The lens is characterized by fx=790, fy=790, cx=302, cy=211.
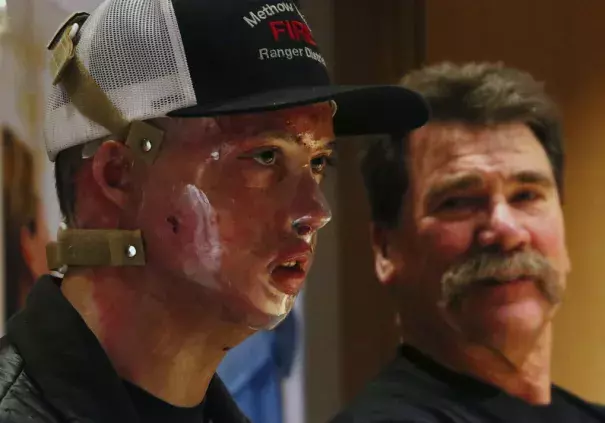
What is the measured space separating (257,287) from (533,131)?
0.53 metres

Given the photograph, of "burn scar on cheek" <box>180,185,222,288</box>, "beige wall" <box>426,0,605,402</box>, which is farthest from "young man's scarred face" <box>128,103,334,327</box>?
"beige wall" <box>426,0,605,402</box>

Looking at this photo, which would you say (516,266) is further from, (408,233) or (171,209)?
(171,209)

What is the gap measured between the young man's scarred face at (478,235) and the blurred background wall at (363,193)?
0.23 ft

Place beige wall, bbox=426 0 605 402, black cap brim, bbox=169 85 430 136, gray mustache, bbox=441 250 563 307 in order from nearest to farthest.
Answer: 1. black cap brim, bbox=169 85 430 136
2. gray mustache, bbox=441 250 563 307
3. beige wall, bbox=426 0 605 402

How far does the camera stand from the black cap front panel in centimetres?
67

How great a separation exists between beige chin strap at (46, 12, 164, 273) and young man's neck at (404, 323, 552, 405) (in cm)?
47

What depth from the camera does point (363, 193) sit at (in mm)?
1089

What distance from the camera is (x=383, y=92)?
2.56ft

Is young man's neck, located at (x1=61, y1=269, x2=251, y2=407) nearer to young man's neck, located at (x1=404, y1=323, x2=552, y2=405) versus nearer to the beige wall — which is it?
young man's neck, located at (x1=404, y1=323, x2=552, y2=405)

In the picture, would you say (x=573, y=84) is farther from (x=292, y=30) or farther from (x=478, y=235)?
(x=292, y=30)

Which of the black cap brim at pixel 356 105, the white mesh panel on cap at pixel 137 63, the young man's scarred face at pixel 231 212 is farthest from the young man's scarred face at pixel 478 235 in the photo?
the white mesh panel on cap at pixel 137 63

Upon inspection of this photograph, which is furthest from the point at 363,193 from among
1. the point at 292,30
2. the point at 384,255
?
the point at 292,30

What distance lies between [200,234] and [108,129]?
120mm

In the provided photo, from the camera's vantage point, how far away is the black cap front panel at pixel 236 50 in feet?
2.21
